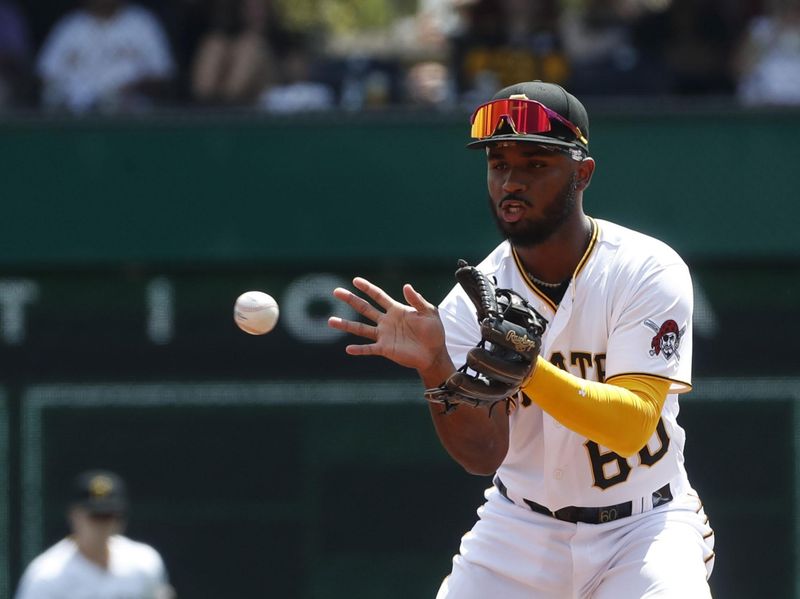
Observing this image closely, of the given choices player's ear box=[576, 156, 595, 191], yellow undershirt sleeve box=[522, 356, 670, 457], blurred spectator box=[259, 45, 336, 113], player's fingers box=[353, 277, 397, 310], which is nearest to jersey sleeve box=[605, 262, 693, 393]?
yellow undershirt sleeve box=[522, 356, 670, 457]

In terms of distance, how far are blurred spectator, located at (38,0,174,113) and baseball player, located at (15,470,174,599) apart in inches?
109

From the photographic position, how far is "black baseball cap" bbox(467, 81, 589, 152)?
4672 millimetres

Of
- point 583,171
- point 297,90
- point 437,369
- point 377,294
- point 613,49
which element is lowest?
point 437,369

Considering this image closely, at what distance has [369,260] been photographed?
9352mm

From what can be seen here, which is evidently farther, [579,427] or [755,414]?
[755,414]

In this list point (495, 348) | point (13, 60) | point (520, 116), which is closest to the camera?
point (495, 348)

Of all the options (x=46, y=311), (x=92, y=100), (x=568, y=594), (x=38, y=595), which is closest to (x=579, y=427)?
(x=568, y=594)

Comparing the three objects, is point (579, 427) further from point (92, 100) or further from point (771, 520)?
point (92, 100)

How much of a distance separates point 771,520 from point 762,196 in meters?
1.95

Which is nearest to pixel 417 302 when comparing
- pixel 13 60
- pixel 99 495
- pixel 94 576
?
pixel 99 495

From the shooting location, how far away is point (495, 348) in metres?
4.31

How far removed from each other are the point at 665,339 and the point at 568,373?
0.32 meters

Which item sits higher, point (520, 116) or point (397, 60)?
point (397, 60)

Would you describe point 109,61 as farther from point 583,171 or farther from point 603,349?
point 603,349
